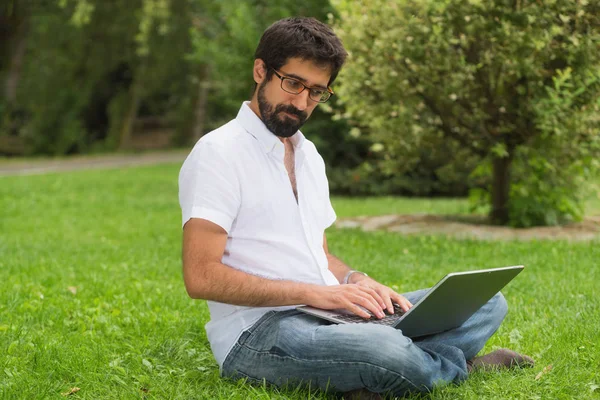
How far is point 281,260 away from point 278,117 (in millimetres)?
611

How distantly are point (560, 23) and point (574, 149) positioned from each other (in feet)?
4.40

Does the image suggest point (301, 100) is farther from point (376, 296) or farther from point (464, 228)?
point (464, 228)

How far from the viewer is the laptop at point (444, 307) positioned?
339cm

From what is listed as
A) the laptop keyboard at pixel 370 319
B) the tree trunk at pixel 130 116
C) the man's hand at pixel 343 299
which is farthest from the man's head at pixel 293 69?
the tree trunk at pixel 130 116

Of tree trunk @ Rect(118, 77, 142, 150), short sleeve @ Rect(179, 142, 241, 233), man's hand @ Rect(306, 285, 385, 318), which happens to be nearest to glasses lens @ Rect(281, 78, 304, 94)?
short sleeve @ Rect(179, 142, 241, 233)

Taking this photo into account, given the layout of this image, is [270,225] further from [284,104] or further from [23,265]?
[23,265]

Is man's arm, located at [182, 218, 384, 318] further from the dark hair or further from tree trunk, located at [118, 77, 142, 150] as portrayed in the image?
tree trunk, located at [118, 77, 142, 150]

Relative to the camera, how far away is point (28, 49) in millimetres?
25031

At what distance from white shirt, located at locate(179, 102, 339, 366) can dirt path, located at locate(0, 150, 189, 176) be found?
666 inches

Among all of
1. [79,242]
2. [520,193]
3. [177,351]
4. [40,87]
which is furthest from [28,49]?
[177,351]

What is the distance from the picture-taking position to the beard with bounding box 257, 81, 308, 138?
12.1ft

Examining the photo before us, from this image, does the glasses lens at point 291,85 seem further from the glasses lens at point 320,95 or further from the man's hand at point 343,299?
the man's hand at point 343,299

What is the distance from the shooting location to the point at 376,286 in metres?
3.76

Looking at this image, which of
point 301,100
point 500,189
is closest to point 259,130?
point 301,100
